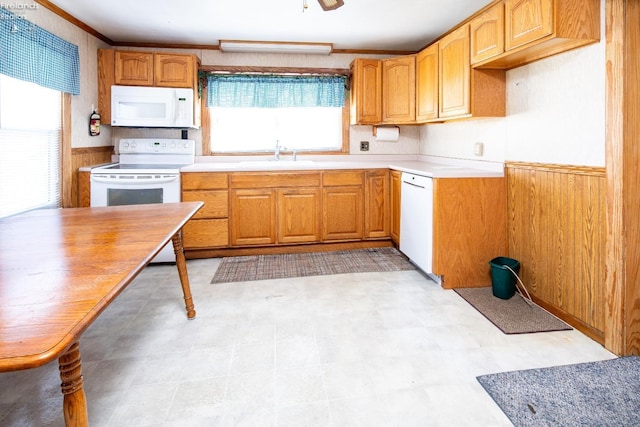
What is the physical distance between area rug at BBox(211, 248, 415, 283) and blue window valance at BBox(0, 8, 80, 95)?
1.94 meters

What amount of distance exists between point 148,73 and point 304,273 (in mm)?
2487

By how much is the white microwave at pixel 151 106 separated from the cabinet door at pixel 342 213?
1.62m

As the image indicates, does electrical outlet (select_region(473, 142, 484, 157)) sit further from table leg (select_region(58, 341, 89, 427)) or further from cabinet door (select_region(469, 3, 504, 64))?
table leg (select_region(58, 341, 89, 427))

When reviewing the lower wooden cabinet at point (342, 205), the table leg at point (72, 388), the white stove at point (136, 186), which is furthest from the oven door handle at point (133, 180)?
the table leg at point (72, 388)

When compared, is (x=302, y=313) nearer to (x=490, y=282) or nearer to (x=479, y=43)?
(x=490, y=282)

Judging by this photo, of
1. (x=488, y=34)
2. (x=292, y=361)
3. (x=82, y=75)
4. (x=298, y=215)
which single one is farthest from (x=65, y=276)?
(x=82, y=75)

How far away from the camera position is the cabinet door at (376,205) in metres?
4.17

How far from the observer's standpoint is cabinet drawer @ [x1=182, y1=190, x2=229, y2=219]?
3844mm

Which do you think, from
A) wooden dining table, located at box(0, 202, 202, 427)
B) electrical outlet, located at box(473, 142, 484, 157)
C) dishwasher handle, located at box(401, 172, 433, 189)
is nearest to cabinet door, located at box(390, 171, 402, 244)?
dishwasher handle, located at box(401, 172, 433, 189)

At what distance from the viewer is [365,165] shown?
417 cm

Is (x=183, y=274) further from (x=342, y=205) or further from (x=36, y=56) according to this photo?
(x=342, y=205)

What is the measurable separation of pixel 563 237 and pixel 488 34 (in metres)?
1.44

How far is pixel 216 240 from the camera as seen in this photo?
12.9 ft

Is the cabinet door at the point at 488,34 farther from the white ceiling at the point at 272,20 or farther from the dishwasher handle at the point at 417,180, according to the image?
the dishwasher handle at the point at 417,180
